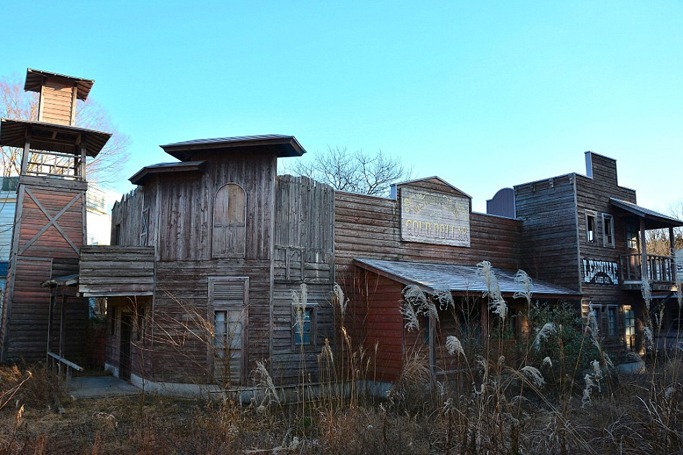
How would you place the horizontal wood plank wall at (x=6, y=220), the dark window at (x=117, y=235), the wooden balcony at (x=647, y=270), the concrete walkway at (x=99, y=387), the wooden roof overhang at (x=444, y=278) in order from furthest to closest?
the horizontal wood plank wall at (x=6, y=220) < the wooden balcony at (x=647, y=270) < the dark window at (x=117, y=235) < the concrete walkway at (x=99, y=387) < the wooden roof overhang at (x=444, y=278)

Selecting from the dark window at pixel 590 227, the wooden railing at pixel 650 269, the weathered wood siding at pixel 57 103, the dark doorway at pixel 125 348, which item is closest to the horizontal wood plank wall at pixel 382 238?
the dark window at pixel 590 227

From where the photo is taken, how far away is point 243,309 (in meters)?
14.0

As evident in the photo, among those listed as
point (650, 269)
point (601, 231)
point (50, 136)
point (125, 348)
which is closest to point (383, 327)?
point (125, 348)

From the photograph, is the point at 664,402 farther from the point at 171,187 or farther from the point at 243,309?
the point at 171,187

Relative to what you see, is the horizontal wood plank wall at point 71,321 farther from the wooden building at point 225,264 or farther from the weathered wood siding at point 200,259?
the weathered wood siding at point 200,259

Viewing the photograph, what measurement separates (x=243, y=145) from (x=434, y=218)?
22.8 feet

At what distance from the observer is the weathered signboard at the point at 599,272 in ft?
63.7

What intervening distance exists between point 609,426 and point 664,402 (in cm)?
64

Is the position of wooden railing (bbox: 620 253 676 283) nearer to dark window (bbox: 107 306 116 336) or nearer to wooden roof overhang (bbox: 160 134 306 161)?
wooden roof overhang (bbox: 160 134 306 161)

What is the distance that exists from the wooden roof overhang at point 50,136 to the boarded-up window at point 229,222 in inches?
294

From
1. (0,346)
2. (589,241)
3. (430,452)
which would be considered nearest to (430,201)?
(589,241)

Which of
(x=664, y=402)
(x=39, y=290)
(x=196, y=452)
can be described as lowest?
(x=196, y=452)

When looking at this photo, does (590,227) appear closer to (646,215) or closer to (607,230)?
(607,230)

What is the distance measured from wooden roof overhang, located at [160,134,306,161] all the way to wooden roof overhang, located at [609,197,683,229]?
13194mm
